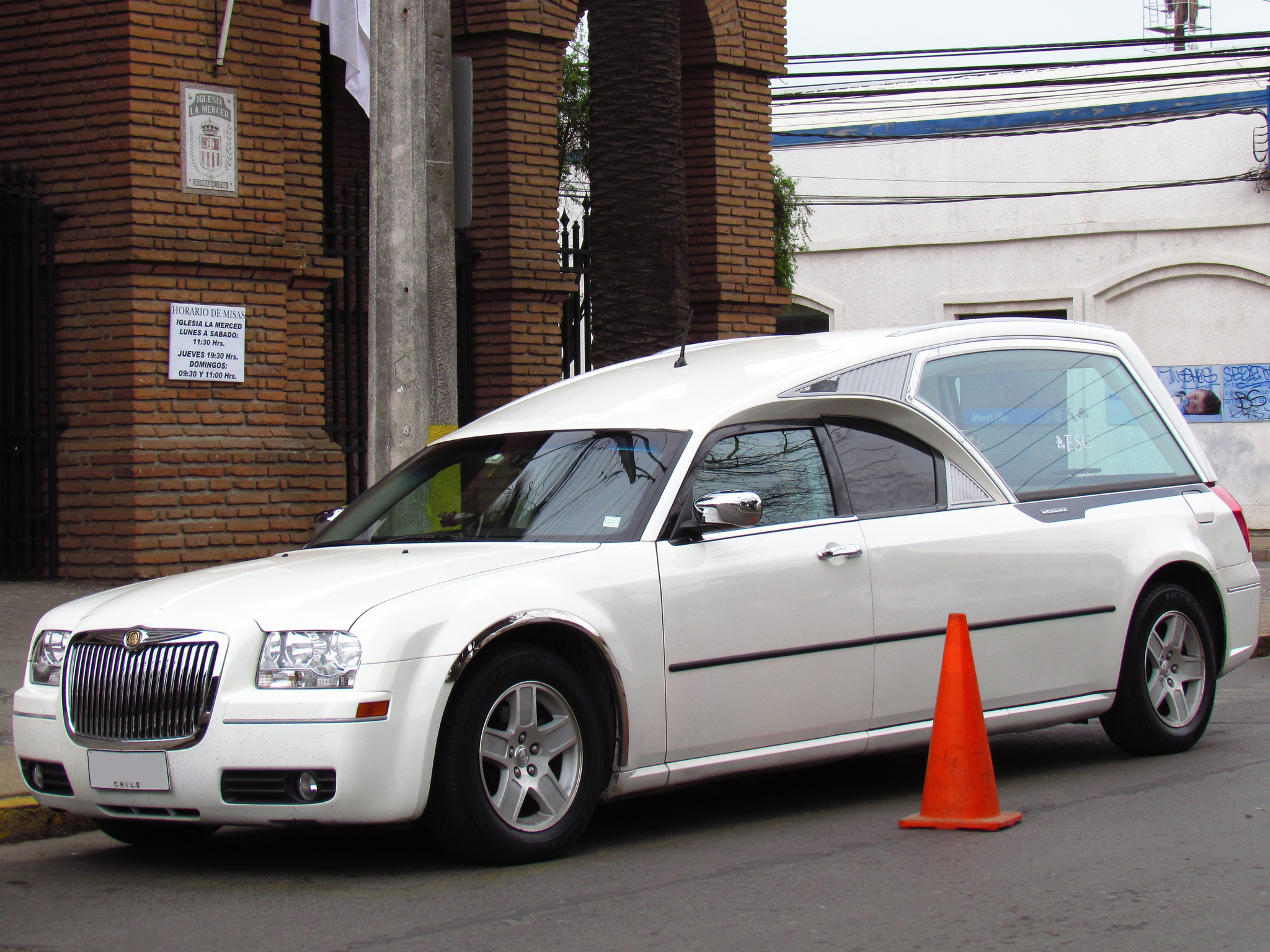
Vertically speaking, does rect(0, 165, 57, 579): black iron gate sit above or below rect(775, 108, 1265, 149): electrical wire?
below

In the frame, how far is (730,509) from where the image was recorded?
584 cm

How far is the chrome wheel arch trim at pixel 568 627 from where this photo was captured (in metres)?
5.32

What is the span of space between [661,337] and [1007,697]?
4.33 meters

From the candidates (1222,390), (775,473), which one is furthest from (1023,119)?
(775,473)

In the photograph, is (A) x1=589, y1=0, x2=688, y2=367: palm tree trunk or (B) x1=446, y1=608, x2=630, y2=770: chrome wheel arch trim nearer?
(B) x1=446, y1=608, x2=630, y2=770: chrome wheel arch trim

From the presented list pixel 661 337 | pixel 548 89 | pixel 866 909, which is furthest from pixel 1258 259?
pixel 866 909

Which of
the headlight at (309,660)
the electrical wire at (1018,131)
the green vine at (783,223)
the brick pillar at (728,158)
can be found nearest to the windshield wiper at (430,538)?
the headlight at (309,660)

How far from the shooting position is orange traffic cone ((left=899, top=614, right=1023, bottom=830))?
5922 mm

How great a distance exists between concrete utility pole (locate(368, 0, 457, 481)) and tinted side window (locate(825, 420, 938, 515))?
Answer: 92.7 inches

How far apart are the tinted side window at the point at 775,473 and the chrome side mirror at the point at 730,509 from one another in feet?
0.74

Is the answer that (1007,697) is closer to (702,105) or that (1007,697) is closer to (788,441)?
(788,441)

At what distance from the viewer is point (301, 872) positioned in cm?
558

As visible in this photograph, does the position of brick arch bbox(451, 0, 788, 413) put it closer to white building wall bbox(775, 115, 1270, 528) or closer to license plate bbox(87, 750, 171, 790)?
license plate bbox(87, 750, 171, 790)

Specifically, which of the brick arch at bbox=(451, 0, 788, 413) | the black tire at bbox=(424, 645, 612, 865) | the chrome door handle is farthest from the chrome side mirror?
the brick arch at bbox=(451, 0, 788, 413)
